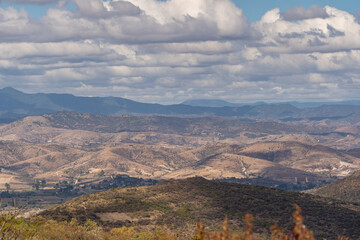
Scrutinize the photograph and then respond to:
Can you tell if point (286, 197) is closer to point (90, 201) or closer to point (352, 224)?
point (352, 224)

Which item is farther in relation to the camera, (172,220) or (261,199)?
(261,199)

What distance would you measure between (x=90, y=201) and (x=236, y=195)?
48.7 meters

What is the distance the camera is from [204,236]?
106 feet

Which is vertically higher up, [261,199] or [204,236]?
[204,236]

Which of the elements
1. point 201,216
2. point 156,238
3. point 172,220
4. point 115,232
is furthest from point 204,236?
point 201,216

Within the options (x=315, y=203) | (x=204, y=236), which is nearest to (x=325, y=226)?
(x=315, y=203)

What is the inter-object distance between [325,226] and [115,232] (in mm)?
63510

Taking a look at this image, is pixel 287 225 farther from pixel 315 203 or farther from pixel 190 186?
pixel 190 186

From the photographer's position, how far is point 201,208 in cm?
15212

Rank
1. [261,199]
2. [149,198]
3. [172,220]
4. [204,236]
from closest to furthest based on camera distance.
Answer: [204,236] < [172,220] < [149,198] < [261,199]

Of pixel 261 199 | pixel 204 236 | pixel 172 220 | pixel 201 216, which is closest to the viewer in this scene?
pixel 204 236

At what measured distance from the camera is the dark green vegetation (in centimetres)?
13238

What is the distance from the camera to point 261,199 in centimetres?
16688

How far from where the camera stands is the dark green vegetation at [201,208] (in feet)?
434
